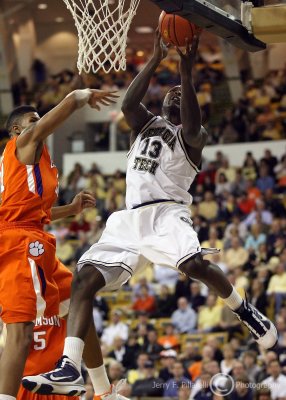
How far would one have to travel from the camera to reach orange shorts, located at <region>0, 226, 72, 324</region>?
672 cm

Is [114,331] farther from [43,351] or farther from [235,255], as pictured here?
[43,351]

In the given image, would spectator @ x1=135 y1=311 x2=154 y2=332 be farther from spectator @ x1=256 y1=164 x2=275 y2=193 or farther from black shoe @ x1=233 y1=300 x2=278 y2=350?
black shoe @ x1=233 y1=300 x2=278 y2=350

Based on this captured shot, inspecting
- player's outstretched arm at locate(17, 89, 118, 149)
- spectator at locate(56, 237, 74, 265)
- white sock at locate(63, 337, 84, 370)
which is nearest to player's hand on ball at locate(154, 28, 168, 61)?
player's outstretched arm at locate(17, 89, 118, 149)

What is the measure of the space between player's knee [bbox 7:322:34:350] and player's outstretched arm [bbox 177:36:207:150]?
1.96m

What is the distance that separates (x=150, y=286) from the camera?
53.9 feet

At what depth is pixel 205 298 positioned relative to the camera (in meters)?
15.4

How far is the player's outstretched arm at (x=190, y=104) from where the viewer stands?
7188 millimetres

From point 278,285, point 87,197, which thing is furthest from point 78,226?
point 87,197

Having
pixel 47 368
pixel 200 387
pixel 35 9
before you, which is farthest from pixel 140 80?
pixel 35 9

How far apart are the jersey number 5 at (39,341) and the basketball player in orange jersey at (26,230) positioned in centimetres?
24

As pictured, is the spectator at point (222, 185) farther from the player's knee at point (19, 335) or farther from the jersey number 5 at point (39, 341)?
the player's knee at point (19, 335)

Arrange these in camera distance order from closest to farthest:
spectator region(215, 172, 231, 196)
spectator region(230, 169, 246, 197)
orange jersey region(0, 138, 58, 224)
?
orange jersey region(0, 138, 58, 224), spectator region(230, 169, 246, 197), spectator region(215, 172, 231, 196)

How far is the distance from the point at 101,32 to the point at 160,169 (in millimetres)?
1163

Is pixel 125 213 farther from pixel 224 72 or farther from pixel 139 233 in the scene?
pixel 224 72
